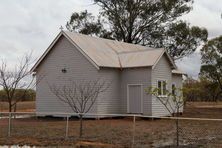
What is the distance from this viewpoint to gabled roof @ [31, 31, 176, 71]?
30.4m

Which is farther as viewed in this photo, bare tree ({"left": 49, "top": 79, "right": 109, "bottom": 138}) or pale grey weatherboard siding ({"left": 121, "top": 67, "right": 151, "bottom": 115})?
pale grey weatherboard siding ({"left": 121, "top": 67, "right": 151, "bottom": 115})

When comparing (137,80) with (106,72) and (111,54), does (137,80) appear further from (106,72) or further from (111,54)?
(111,54)

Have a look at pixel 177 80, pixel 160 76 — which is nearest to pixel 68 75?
pixel 160 76

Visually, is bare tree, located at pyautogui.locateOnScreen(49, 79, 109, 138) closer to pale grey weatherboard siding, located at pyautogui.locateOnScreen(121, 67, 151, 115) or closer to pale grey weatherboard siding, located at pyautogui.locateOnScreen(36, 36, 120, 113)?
pale grey weatherboard siding, located at pyautogui.locateOnScreen(36, 36, 120, 113)

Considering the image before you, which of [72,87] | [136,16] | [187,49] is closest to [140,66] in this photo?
[72,87]

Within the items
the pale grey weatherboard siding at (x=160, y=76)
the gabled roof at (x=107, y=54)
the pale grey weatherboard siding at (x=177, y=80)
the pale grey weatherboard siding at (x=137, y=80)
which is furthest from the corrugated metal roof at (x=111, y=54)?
the pale grey weatherboard siding at (x=177, y=80)

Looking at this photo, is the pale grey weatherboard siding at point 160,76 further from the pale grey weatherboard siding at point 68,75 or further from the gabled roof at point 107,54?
the pale grey weatherboard siding at point 68,75

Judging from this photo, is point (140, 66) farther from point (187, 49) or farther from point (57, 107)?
point (187, 49)

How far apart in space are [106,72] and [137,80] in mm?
2307

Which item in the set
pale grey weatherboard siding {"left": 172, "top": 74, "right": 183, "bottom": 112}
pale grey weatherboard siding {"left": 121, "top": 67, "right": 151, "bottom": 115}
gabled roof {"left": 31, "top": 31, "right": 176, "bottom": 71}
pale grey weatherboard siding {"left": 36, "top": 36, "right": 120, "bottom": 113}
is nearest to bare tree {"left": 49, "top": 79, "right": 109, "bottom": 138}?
pale grey weatherboard siding {"left": 36, "top": 36, "right": 120, "bottom": 113}

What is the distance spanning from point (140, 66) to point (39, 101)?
27.2ft

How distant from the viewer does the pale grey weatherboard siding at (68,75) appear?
30.2m

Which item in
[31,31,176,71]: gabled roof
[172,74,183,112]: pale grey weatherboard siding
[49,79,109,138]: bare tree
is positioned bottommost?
[49,79,109,138]: bare tree

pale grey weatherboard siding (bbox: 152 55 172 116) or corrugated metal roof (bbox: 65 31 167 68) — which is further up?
corrugated metal roof (bbox: 65 31 167 68)
